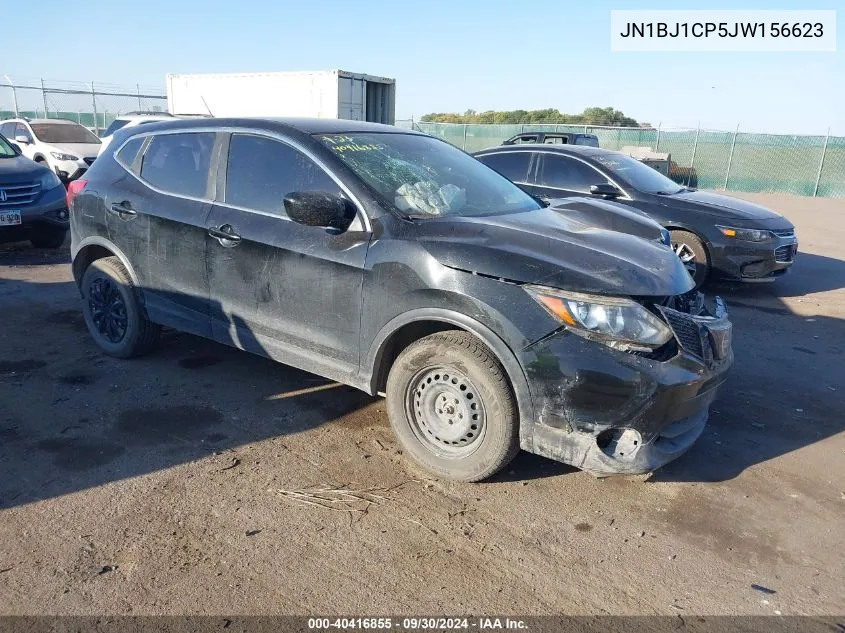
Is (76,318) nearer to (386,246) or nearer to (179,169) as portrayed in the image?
(179,169)

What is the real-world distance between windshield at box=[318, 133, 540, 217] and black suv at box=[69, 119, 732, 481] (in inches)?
0.6

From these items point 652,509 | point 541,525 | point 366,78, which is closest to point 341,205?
point 541,525

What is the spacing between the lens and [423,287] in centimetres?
344

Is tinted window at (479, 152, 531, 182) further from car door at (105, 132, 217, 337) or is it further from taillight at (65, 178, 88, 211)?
taillight at (65, 178, 88, 211)

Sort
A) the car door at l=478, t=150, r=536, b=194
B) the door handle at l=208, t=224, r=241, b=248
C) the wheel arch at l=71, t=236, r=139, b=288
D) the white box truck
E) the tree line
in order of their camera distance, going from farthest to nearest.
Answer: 1. the tree line
2. the white box truck
3. the car door at l=478, t=150, r=536, b=194
4. the wheel arch at l=71, t=236, r=139, b=288
5. the door handle at l=208, t=224, r=241, b=248

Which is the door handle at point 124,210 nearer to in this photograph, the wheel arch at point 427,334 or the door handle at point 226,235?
the door handle at point 226,235

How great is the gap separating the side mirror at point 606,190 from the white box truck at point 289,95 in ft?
34.7

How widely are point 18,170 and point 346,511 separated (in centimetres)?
808

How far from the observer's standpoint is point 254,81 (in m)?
19.9

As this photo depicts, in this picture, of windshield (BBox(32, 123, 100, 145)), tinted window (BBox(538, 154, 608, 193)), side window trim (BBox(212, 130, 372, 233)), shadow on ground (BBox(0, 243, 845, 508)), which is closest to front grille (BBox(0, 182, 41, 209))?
shadow on ground (BBox(0, 243, 845, 508))

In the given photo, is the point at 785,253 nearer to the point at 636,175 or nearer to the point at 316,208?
the point at 636,175

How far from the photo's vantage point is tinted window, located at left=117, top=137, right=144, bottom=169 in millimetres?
4941

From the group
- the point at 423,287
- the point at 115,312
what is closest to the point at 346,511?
the point at 423,287

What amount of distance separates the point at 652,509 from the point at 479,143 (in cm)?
2865
